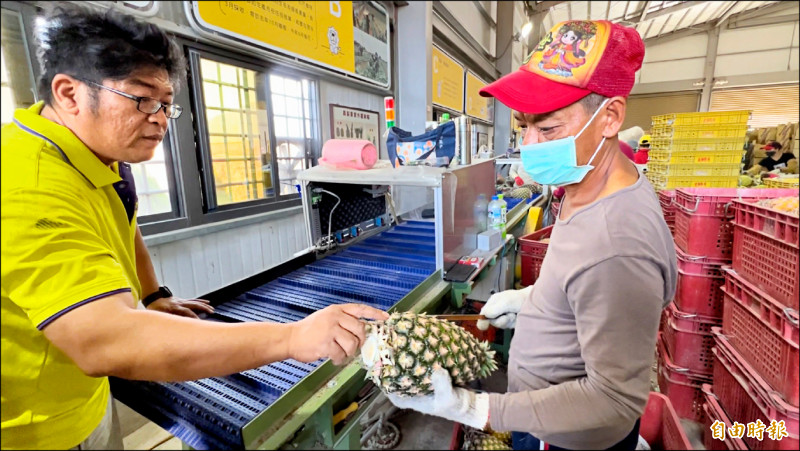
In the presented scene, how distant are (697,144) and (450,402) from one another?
124 cm

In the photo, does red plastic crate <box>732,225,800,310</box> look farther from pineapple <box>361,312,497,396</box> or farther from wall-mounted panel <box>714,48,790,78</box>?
pineapple <box>361,312,497,396</box>

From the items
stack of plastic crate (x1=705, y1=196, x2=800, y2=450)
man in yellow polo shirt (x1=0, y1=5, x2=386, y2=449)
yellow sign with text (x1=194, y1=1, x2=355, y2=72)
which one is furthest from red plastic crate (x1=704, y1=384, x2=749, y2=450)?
yellow sign with text (x1=194, y1=1, x2=355, y2=72)

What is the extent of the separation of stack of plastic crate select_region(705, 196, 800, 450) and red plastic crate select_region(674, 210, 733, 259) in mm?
307

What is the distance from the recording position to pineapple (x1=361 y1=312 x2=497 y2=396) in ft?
2.94

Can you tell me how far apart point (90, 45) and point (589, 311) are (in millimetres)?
1130

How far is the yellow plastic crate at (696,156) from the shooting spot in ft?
3.72

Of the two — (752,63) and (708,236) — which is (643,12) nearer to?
(752,63)

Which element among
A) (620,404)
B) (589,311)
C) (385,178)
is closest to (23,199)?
(589,311)

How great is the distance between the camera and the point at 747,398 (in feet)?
4.59

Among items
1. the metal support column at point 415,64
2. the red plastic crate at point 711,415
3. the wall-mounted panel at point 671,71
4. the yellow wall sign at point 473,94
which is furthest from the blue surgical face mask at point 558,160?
the yellow wall sign at point 473,94

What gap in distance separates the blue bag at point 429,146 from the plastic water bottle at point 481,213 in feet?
Answer: 1.58

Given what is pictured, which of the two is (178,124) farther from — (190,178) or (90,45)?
(90,45)

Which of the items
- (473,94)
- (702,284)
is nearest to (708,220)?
(702,284)

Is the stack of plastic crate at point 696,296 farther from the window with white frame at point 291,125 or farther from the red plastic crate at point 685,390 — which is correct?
the window with white frame at point 291,125
